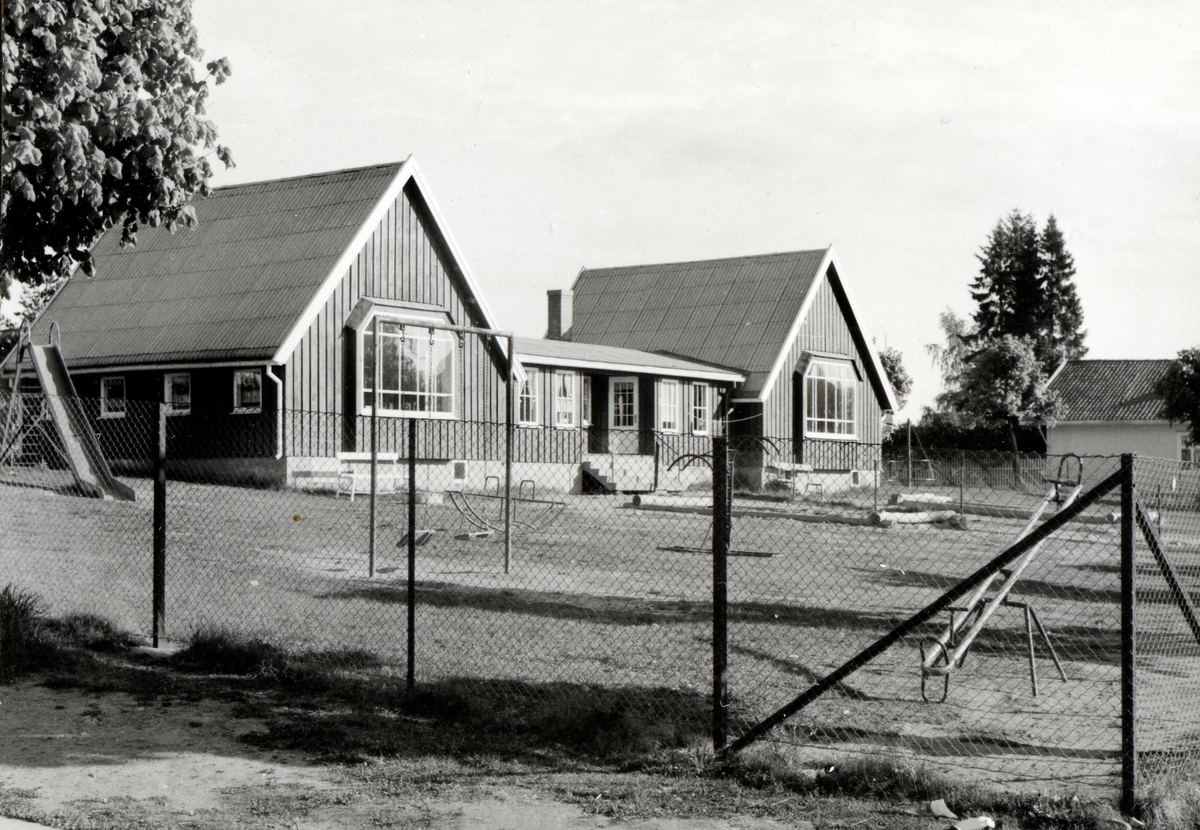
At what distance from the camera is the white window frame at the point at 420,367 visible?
26281 millimetres

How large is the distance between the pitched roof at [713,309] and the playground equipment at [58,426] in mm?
18865

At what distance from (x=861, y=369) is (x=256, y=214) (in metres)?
20.4

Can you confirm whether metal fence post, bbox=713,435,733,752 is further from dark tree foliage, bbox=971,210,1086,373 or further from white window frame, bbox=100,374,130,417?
dark tree foliage, bbox=971,210,1086,373

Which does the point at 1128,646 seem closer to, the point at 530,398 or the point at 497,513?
the point at 497,513

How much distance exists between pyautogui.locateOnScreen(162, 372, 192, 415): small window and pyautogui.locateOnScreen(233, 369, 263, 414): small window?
1.45 metres

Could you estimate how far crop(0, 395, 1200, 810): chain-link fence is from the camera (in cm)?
749

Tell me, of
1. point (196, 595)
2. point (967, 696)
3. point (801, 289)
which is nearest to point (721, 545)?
point (967, 696)

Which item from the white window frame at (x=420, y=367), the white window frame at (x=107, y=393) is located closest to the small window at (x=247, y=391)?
the white window frame at (x=420, y=367)

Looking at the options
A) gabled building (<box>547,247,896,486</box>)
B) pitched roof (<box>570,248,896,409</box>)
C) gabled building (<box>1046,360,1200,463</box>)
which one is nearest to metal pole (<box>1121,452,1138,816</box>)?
gabled building (<box>547,247,896,486</box>)

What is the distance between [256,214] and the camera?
29.1 metres

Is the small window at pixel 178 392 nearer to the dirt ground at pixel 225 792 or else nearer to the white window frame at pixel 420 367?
the white window frame at pixel 420 367

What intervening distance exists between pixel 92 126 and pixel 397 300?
17366 mm

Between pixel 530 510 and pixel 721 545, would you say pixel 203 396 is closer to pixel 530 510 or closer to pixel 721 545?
pixel 530 510

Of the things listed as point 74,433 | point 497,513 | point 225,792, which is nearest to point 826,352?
point 497,513
